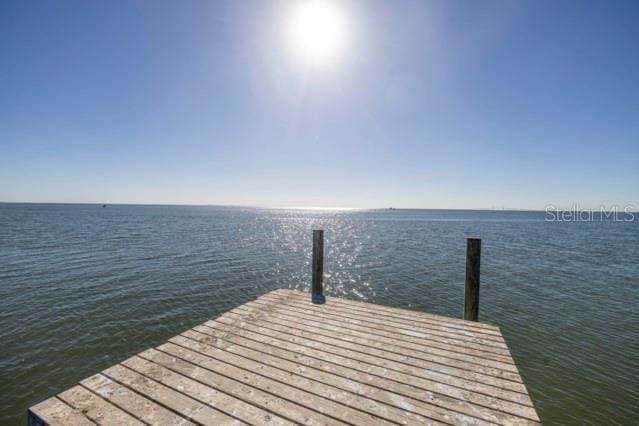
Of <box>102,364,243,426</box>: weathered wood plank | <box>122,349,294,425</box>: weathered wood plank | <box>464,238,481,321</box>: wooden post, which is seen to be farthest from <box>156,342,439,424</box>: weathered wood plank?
<box>464,238,481,321</box>: wooden post

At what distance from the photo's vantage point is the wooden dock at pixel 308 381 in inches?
116

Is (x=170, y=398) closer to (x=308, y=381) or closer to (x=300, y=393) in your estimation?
(x=300, y=393)

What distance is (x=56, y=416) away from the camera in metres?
2.85

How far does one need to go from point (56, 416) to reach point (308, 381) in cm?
266

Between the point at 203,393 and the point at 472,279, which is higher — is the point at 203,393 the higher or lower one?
the lower one

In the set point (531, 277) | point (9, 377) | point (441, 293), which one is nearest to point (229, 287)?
point (9, 377)

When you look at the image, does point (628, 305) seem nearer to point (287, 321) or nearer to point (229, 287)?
point (287, 321)

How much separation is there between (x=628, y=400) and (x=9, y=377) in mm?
13274

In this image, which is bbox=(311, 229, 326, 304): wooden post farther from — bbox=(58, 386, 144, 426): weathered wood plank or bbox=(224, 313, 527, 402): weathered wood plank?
bbox=(58, 386, 144, 426): weathered wood plank

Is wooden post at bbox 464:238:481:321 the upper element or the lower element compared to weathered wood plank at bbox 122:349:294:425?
upper

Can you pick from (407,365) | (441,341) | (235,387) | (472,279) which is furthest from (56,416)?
(472,279)

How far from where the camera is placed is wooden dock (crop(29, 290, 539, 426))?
9.68ft

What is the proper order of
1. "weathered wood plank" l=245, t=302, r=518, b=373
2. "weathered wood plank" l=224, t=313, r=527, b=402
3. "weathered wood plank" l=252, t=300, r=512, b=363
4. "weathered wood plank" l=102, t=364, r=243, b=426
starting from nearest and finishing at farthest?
"weathered wood plank" l=102, t=364, r=243, b=426, "weathered wood plank" l=224, t=313, r=527, b=402, "weathered wood plank" l=245, t=302, r=518, b=373, "weathered wood plank" l=252, t=300, r=512, b=363

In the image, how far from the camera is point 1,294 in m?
10.8
